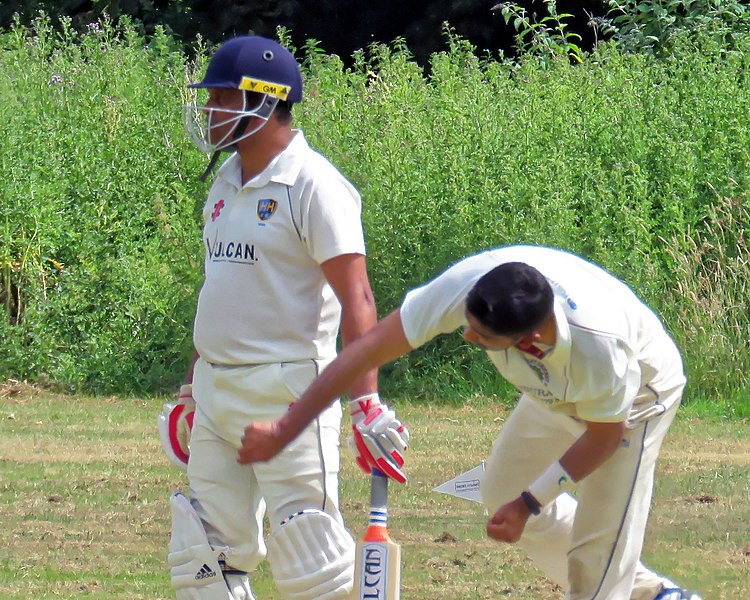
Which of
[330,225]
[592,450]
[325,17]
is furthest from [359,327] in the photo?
[325,17]

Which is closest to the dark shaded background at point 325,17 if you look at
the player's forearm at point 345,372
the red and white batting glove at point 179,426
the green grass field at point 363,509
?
the green grass field at point 363,509

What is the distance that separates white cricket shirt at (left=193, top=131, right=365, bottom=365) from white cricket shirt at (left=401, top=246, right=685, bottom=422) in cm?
44

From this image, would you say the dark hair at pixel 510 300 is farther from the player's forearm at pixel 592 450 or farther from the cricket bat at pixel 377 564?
the cricket bat at pixel 377 564

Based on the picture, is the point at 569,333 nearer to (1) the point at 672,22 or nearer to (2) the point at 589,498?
(2) the point at 589,498

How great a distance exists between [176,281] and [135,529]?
4.81 meters

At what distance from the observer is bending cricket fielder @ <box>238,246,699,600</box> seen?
377 cm

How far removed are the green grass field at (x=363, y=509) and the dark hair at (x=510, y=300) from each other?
8.06 feet

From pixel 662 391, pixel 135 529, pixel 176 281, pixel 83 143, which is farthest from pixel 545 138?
pixel 662 391

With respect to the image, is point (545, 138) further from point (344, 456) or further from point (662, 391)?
point (662, 391)

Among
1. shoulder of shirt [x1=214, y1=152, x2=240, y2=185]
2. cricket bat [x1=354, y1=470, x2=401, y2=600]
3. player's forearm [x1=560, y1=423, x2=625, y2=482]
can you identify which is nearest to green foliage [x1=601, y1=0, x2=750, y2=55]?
shoulder of shirt [x1=214, y1=152, x2=240, y2=185]

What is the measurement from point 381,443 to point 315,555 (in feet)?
1.46

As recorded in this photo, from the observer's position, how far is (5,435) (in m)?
9.65

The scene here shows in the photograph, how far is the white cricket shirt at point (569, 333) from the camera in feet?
12.6

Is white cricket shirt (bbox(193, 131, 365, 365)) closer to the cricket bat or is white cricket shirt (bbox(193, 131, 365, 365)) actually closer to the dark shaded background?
the cricket bat
